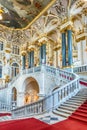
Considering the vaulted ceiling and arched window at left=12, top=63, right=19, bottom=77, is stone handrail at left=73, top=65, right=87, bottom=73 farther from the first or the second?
arched window at left=12, top=63, right=19, bottom=77

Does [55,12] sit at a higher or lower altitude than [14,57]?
higher

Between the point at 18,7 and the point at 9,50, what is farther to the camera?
the point at 9,50

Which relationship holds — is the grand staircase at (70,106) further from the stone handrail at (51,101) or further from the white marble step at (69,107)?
the stone handrail at (51,101)

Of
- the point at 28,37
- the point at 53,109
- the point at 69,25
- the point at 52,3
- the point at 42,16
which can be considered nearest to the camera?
the point at 53,109

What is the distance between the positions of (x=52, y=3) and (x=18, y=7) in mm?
4770

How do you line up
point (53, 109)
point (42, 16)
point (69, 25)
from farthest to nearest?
point (42, 16), point (69, 25), point (53, 109)

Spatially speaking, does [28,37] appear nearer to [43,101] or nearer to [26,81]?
[26,81]

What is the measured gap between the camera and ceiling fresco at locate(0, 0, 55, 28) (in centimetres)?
1798

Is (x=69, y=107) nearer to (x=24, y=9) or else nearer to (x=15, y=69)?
(x=24, y=9)

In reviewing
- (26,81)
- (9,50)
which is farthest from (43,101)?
(9,50)

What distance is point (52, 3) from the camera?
655 inches

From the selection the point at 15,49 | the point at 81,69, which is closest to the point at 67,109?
the point at 81,69

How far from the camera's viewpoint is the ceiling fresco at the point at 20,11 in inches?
708

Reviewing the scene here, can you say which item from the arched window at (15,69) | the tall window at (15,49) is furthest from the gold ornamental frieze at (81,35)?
the arched window at (15,69)
